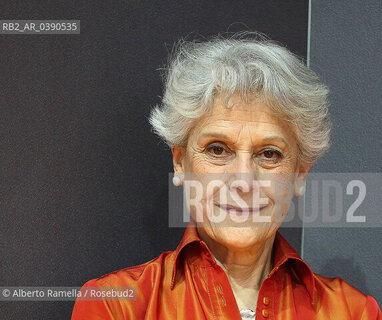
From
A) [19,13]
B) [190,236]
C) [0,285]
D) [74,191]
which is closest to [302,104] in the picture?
[190,236]

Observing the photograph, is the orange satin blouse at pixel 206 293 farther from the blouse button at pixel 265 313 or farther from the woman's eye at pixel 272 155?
the woman's eye at pixel 272 155

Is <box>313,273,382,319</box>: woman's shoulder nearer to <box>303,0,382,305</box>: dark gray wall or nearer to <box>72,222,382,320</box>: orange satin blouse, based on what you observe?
<box>72,222,382,320</box>: orange satin blouse

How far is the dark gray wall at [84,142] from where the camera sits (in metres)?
1.67

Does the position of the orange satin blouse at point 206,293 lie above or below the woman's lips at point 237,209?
below

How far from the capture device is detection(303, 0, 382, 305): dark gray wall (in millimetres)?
2021

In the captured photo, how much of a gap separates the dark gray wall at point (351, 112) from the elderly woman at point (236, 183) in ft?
1.49

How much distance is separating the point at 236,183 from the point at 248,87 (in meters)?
0.26

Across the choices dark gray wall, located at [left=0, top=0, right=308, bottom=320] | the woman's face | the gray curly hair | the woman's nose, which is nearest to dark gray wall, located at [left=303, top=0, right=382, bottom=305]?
dark gray wall, located at [left=0, top=0, right=308, bottom=320]

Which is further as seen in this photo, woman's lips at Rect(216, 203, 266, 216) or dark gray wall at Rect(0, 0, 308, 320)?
dark gray wall at Rect(0, 0, 308, 320)

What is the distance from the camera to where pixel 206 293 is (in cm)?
153

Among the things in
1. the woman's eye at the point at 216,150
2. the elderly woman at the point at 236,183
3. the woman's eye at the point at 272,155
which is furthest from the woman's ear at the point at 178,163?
the woman's eye at the point at 272,155

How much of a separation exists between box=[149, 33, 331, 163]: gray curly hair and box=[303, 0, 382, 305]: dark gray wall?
Result: 0.49 m

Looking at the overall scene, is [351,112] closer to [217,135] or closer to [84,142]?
[217,135]

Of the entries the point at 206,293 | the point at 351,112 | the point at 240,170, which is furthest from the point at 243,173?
the point at 351,112
